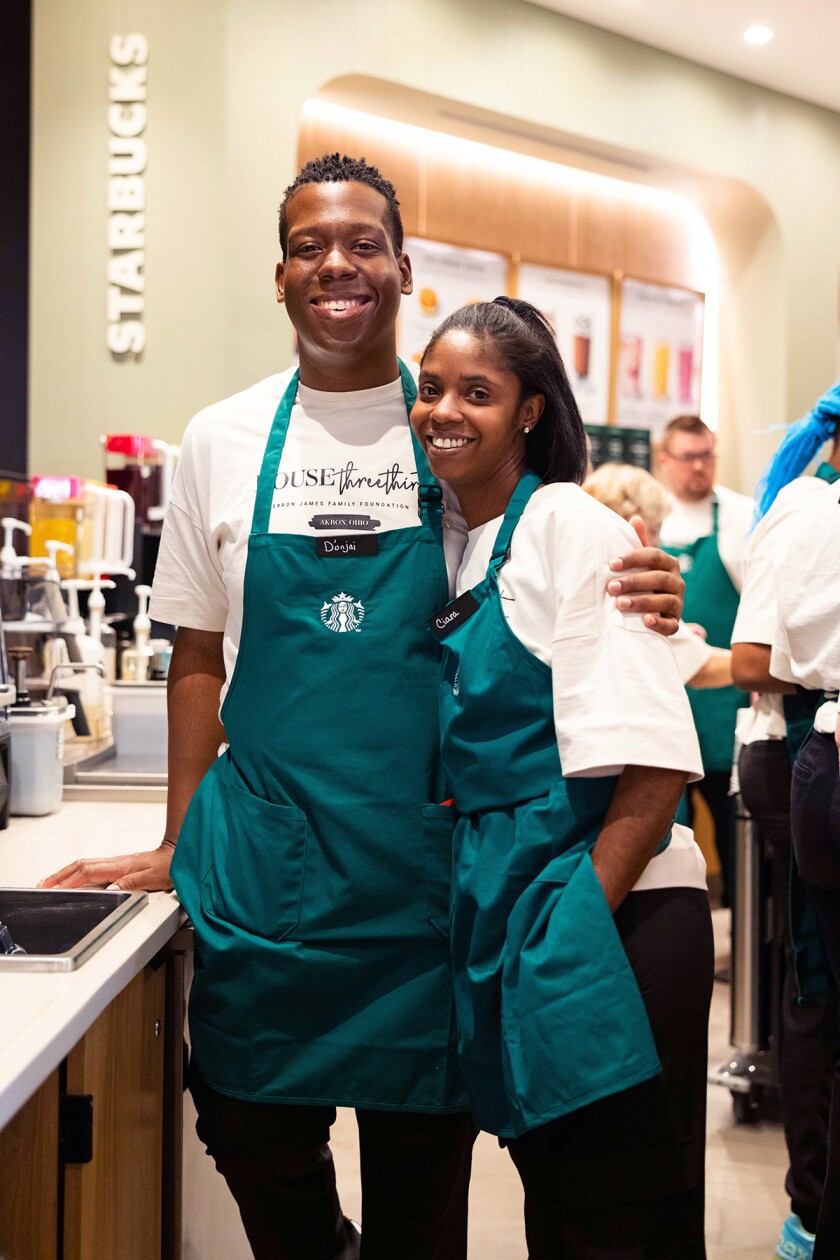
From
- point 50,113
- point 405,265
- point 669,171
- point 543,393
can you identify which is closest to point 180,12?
A: point 50,113

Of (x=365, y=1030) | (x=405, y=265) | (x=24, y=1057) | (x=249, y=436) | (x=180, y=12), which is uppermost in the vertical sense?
(x=180, y=12)

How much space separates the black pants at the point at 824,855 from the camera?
6.41 ft

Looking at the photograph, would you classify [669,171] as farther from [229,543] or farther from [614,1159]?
[614,1159]

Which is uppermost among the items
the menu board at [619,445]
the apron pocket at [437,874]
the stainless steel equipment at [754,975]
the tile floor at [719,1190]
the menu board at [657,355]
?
the menu board at [657,355]

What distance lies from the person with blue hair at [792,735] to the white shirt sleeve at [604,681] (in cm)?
105

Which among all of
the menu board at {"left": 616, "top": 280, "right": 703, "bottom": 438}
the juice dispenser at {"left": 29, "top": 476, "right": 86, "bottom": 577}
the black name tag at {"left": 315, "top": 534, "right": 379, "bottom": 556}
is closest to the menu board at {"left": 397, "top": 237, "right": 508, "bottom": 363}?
the menu board at {"left": 616, "top": 280, "right": 703, "bottom": 438}

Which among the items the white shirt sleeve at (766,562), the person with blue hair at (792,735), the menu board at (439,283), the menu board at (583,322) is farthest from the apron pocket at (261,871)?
the menu board at (583,322)

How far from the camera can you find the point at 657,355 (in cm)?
679

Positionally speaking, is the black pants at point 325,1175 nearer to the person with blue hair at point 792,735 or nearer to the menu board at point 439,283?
the person with blue hair at point 792,735

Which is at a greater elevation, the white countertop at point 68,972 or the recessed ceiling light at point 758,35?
the recessed ceiling light at point 758,35

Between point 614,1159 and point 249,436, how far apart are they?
99 cm

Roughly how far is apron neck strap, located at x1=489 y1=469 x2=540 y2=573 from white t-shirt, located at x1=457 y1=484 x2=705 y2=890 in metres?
0.01

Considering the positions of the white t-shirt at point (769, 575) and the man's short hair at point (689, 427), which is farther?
the man's short hair at point (689, 427)

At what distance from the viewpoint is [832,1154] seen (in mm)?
1984
